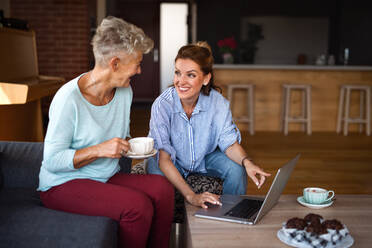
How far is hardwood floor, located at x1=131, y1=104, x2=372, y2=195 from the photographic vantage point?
3606 mm

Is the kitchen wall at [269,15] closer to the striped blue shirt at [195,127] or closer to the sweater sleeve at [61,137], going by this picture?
the striped blue shirt at [195,127]

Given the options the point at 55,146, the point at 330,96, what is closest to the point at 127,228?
the point at 55,146

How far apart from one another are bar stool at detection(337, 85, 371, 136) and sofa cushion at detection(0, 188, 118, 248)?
5001mm

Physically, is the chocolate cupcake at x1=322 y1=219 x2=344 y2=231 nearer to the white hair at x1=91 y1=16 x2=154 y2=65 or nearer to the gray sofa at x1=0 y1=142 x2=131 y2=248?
the gray sofa at x1=0 y1=142 x2=131 y2=248

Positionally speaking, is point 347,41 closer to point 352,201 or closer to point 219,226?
point 352,201

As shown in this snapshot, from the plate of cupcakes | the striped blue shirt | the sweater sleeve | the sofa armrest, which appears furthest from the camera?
the striped blue shirt

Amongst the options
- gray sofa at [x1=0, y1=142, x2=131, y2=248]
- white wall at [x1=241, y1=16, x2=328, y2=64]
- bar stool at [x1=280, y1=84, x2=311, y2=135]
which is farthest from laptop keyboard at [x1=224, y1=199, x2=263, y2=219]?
white wall at [x1=241, y1=16, x2=328, y2=64]

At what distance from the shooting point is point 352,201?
1.83 m

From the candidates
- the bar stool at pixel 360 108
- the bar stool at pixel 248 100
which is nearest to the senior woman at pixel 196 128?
the bar stool at pixel 248 100

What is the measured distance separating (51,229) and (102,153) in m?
0.33

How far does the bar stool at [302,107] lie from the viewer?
19.2ft

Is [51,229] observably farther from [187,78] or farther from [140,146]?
[187,78]

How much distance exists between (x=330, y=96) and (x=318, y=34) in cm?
267

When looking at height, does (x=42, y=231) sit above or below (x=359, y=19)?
below
